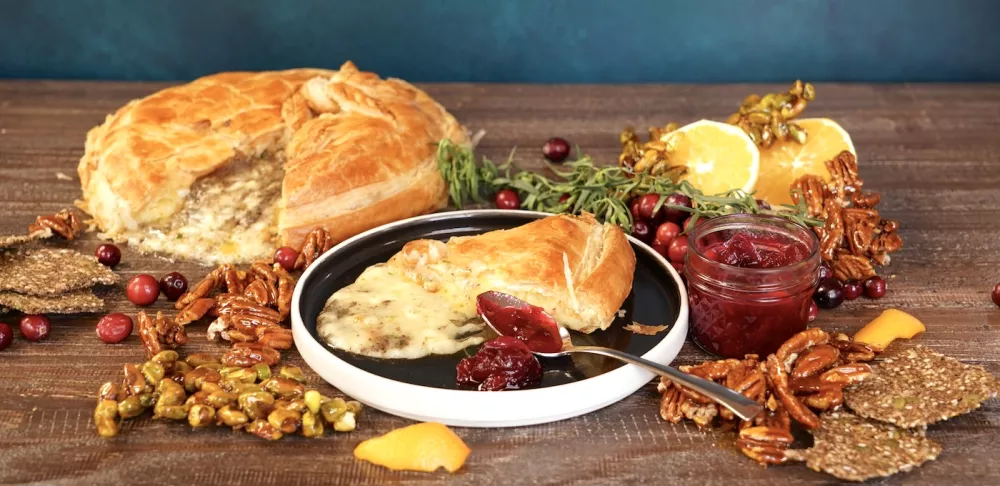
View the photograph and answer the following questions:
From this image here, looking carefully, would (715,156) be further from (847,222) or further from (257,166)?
(257,166)

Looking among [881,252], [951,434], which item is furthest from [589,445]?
[881,252]

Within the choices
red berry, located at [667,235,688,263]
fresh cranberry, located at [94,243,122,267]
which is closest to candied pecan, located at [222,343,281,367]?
fresh cranberry, located at [94,243,122,267]

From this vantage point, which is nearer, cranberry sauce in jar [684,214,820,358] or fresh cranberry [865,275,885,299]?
cranberry sauce in jar [684,214,820,358]

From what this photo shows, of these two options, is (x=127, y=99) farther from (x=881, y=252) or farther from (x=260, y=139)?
(x=881, y=252)

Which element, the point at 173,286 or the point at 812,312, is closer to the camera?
the point at 812,312

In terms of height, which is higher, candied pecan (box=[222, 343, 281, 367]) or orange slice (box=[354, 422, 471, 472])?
candied pecan (box=[222, 343, 281, 367])

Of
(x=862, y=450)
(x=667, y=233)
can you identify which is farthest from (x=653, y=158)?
(x=862, y=450)

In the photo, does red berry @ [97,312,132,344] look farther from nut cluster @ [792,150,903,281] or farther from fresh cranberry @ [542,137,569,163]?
nut cluster @ [792,150,903,281]
